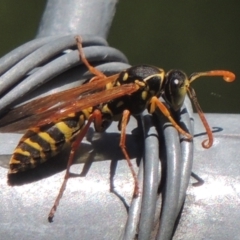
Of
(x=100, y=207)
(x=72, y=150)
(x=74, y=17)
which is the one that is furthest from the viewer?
(x=74, y=17)

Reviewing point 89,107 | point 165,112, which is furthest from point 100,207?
point 89,107

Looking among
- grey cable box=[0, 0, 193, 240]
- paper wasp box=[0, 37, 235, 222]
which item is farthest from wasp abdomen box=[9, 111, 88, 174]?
grey cable box=[0, 0, 193, 240]

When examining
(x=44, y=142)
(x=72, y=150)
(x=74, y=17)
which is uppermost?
(x=74, y=17)

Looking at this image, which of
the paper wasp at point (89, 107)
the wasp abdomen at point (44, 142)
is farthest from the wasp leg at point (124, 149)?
the wasp abdomen at point (44, 142)

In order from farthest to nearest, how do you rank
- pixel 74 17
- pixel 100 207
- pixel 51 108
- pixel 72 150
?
pixel 51 108 < pixel 74 17 < pixel 72 150 < pixel 100 207

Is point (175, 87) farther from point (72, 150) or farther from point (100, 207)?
point (100, 207)

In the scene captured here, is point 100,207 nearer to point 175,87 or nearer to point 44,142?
point 44,142

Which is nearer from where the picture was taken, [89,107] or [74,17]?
[74,17]

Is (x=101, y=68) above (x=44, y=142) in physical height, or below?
above

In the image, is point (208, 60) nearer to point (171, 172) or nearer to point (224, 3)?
point (224, 3)

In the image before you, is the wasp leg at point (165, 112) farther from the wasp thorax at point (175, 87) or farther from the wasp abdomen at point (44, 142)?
the wasp abdomen at point (44, 142)
